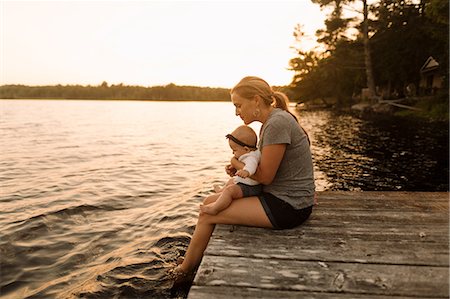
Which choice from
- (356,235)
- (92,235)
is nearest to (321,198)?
(356,235)

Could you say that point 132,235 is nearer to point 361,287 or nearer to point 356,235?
point 356,235

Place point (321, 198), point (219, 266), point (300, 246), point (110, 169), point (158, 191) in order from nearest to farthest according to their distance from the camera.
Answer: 1. point (219, 266)
2. point (300, 246)
3. point (321, 198)
4. point (158, 191)
5. point (110, 169)

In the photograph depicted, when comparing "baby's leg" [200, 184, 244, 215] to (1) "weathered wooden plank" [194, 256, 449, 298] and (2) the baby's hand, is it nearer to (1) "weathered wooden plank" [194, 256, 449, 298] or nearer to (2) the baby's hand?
(2) the baby's hand

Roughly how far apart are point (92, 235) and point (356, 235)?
4.42 m

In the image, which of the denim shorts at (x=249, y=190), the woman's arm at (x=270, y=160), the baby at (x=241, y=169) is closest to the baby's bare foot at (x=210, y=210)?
the baby at (x=241, y=169)

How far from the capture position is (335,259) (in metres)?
3.11

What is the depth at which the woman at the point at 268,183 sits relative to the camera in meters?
3.69

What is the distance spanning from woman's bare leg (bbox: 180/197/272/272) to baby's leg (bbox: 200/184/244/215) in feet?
0.20

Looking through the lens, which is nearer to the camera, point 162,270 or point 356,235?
point 356,235

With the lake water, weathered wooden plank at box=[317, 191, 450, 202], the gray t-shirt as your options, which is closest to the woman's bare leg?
the gray t-shirt

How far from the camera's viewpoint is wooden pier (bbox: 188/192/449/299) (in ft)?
8.62

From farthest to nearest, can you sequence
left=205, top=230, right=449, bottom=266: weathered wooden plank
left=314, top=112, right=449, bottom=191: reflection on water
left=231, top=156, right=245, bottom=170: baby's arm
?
left=314, top=112, right=449, bottom=191: reflection on water
left=231, top=156, right=245, bottom=170: baby's arm
left=205, top=230, right=449, bottom=266: weathered wooden plank

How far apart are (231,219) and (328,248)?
106cm

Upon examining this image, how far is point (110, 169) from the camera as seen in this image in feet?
38.9
